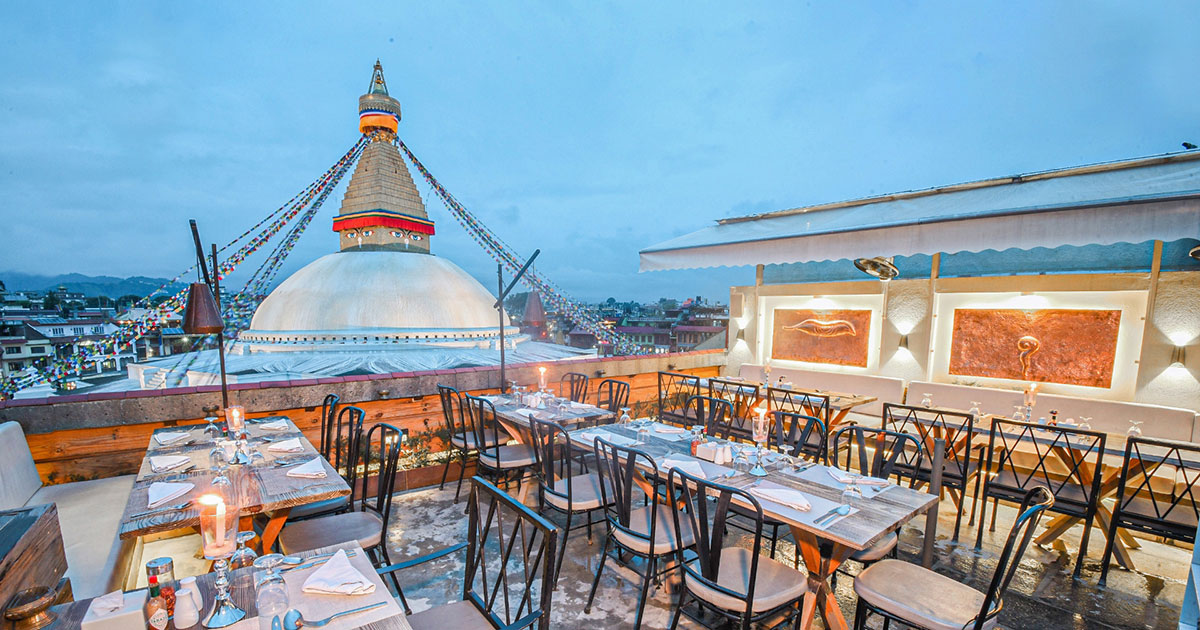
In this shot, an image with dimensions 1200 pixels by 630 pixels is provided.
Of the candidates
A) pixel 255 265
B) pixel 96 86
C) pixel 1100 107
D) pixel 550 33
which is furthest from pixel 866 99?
pixel 1100 107

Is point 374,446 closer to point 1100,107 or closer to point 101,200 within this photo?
point 101,200

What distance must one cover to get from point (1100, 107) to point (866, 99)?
1131 inches

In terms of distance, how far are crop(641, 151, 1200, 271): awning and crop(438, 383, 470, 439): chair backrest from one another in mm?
2622

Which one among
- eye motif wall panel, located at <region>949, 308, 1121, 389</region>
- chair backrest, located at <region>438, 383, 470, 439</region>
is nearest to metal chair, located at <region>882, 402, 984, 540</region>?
eye motif wall panel, located at <region>949, 308, 1121, 389</region>

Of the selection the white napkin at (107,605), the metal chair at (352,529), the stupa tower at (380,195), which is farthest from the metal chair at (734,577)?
the stupa tower at (380,195)

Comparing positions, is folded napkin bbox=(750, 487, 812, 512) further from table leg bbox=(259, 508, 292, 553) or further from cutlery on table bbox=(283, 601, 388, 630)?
table leg bbox=(259, 508, 292, 553)

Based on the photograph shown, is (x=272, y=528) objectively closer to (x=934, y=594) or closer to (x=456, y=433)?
(x=456, y=433)

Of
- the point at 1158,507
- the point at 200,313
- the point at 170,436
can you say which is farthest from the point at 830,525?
the point at 170,436

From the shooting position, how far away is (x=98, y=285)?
12.0m

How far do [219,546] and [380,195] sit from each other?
1679 cm

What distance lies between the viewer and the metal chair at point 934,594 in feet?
5.08

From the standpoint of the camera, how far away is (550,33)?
2012 centimetres

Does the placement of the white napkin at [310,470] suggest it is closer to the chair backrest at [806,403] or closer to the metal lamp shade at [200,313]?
the metal lamp shade at [200,313]

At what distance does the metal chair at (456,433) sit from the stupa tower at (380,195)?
14096mm
